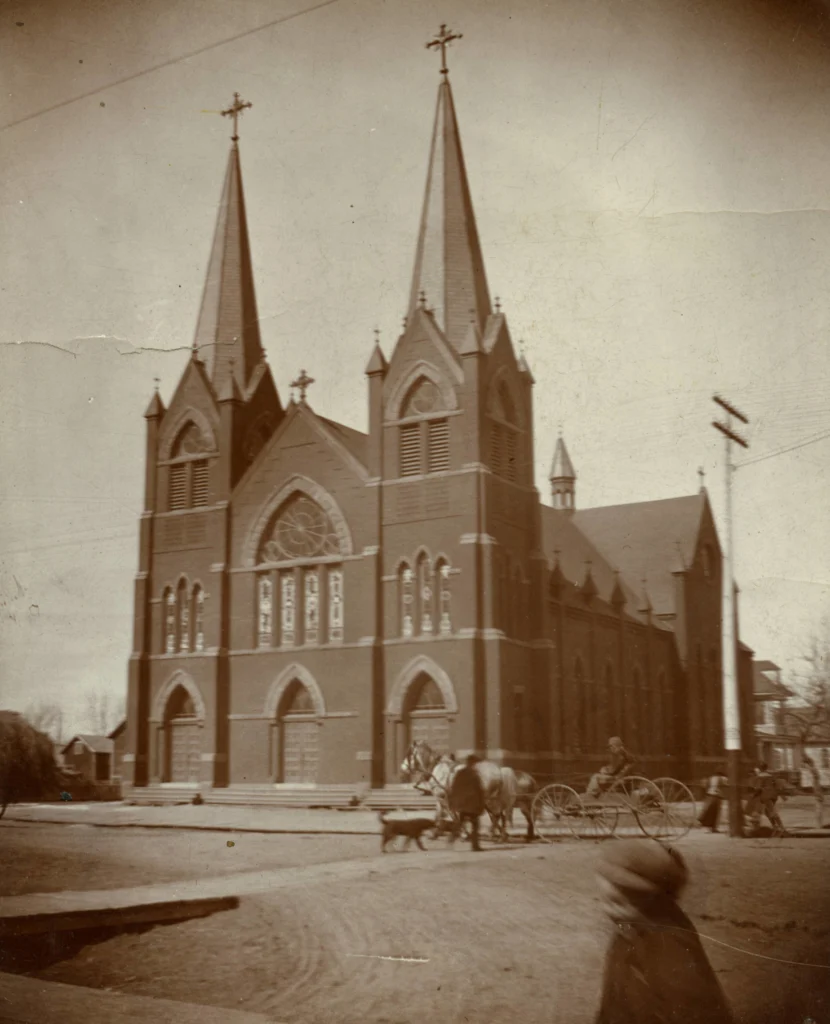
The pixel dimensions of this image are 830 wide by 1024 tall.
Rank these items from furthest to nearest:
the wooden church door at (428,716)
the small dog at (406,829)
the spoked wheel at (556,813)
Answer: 1. the wooden church door at (428,716)
2. the small dog at (406,829)
3. the spoked wheel at (556,813)

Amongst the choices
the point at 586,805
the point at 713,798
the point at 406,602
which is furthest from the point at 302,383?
the point at 713,798

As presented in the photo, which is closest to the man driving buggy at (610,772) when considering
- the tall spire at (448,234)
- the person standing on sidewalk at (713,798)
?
the person standing on sidewalk at (713,798)

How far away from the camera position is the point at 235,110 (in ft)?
23.7

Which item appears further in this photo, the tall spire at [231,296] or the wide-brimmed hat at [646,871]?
the tall spire at [231,296]

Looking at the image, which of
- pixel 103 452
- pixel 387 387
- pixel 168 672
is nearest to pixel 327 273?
pixel 387 387

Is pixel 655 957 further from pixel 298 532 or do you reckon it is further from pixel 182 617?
pixel 298 532

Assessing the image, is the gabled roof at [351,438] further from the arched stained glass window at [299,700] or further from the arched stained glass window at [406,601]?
the arched stained glass window at [299,700]

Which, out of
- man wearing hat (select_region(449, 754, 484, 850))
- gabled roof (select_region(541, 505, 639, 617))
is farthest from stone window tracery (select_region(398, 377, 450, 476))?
man wearing hat (select_region(449, 754, 484, 850))

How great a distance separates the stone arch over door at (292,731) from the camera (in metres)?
8.40

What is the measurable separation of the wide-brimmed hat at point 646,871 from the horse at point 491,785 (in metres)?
1.09

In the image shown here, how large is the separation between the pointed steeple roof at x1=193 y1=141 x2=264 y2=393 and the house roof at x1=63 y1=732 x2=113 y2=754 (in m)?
2.78

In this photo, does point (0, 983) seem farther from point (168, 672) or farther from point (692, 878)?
point (692, 878)

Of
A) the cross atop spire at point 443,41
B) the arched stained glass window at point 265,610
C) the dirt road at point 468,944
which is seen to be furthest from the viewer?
the arched stained glass window at point 265,610

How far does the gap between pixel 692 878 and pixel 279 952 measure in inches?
81.8
